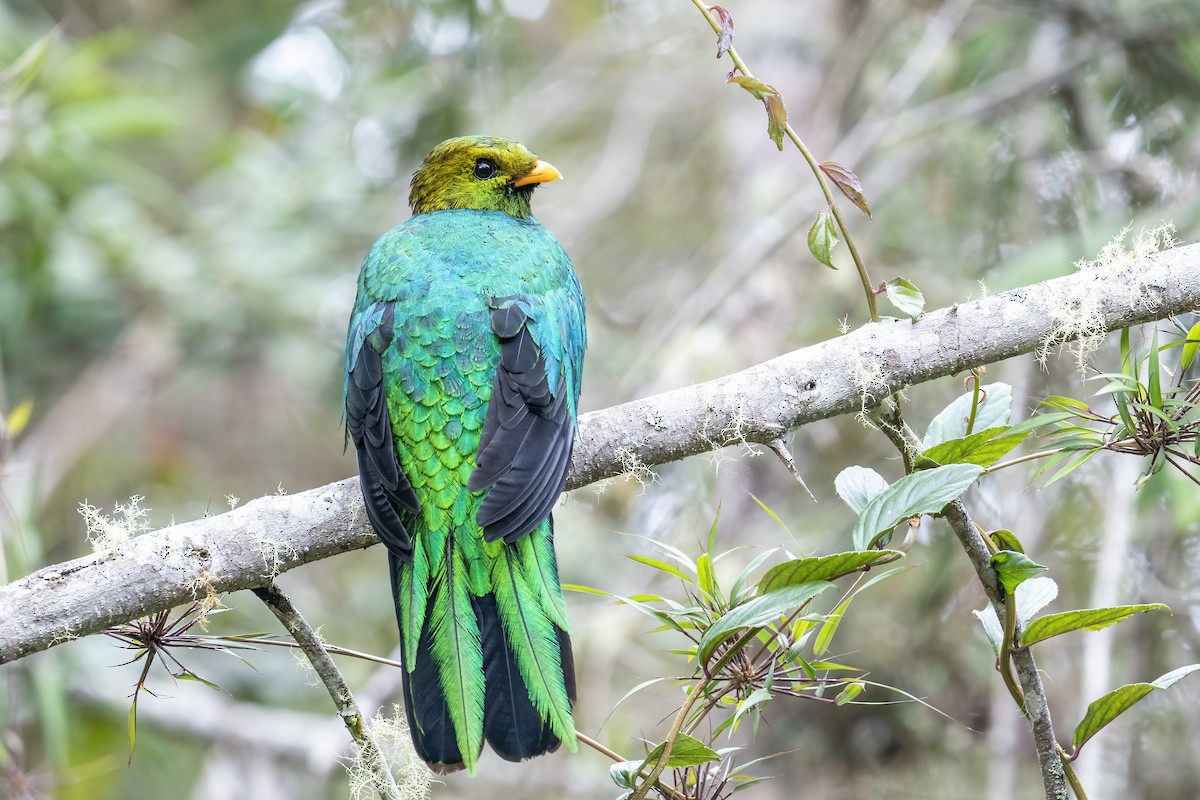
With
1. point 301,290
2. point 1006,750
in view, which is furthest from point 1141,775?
point 301,290

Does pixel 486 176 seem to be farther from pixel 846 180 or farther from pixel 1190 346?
pixel 1190 346

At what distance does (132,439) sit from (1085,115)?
216 inches

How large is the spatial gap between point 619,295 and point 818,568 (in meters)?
5.61

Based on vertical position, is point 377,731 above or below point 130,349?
below

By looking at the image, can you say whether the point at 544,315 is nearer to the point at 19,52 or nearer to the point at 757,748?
the point at 757,748

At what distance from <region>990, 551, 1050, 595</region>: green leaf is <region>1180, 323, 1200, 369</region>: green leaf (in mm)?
470

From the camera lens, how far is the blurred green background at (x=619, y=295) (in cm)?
447

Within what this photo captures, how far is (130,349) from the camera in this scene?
20.2 feet

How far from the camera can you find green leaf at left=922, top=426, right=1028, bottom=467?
6.79 ft

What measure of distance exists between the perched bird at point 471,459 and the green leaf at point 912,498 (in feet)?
2.93

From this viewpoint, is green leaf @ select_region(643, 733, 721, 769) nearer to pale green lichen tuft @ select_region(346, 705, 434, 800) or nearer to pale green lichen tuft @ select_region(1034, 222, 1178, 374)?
pale green lichen tuft @ select_region(346, 705, 434, 800)

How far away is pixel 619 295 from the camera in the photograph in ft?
24.4

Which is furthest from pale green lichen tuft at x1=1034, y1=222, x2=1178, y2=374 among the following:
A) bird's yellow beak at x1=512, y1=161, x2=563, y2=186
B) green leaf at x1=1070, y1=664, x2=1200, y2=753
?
bird's yellow beak at x1=512, y1=161, x2=563, y2=186

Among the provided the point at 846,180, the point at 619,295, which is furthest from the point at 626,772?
the point at 619,295
